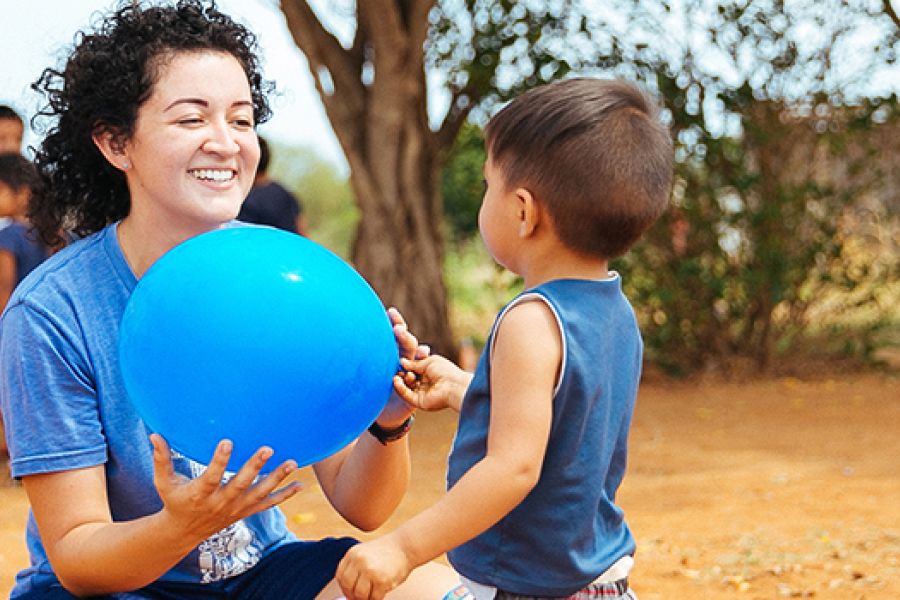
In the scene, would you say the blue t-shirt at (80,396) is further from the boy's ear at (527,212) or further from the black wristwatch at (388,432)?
the boy's ear at (527,212)

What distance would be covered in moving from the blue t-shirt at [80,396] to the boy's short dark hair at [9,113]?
4.07 meters

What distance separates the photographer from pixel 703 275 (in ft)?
28.7

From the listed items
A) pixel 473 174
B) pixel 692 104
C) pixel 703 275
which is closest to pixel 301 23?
pixel 473 174

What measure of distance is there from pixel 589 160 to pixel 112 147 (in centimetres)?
109

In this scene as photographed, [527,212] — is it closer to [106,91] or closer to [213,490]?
[213,490]

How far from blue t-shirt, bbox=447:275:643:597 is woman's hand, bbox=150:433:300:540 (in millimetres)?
361

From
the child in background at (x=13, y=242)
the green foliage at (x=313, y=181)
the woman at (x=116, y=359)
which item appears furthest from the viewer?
the green foliage at (x=313, y=181)

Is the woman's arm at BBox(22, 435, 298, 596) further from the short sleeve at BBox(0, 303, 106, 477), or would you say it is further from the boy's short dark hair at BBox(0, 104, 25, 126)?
the boy's short dark hair at BBox(0, 104, 25, 126)

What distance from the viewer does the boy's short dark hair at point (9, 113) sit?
20.5 feet

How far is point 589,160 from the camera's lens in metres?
2.08

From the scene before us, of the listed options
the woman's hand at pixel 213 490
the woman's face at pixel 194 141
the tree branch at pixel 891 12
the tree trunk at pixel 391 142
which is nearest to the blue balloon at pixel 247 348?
the woman's hand at pixel 213 490

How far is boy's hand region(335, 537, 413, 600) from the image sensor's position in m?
2.00

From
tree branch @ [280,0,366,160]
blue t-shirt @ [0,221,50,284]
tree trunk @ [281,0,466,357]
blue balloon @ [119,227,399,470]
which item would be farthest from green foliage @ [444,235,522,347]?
blue balloon @ [119,227,399,470]

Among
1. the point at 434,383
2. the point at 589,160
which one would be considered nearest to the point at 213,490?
the point at 434,383
